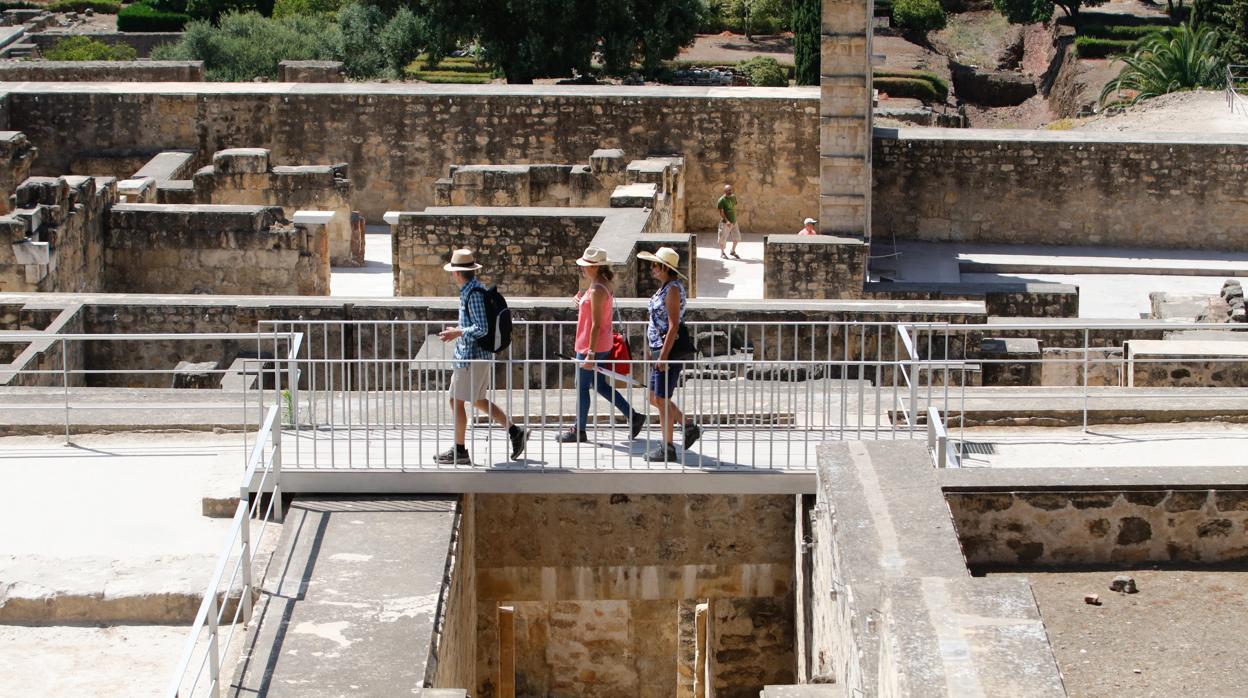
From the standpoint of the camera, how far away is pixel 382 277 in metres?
20.0

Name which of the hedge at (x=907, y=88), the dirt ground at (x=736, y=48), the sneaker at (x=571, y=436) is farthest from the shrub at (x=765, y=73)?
the sneaker at (x=571, y=436)

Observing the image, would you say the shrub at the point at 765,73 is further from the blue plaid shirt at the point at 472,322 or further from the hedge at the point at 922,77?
the blue plaid shirt at the point at 472,322

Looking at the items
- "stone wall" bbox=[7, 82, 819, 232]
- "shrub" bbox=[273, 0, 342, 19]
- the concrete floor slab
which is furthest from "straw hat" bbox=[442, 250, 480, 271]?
"shrub" bbox=[273, 0, 342, 19]

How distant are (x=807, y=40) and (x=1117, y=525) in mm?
21615

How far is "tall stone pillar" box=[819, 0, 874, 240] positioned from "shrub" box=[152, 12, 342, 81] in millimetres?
16947

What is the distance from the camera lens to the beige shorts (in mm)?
9992

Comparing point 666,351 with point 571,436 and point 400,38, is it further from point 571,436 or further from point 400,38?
point 400,38

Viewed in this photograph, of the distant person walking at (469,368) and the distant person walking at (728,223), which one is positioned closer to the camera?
the distant person walking at (469,368)

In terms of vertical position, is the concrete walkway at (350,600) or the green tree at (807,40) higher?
the green tree at (807,40)

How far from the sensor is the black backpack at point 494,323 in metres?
10.1

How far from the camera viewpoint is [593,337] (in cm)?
1040

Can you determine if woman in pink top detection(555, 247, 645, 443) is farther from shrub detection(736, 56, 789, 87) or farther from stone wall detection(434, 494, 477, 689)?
shrub detection(736, 56, 789, 87)

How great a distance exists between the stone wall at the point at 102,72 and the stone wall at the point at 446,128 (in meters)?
3.79

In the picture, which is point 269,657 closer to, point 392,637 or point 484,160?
point 392,637
